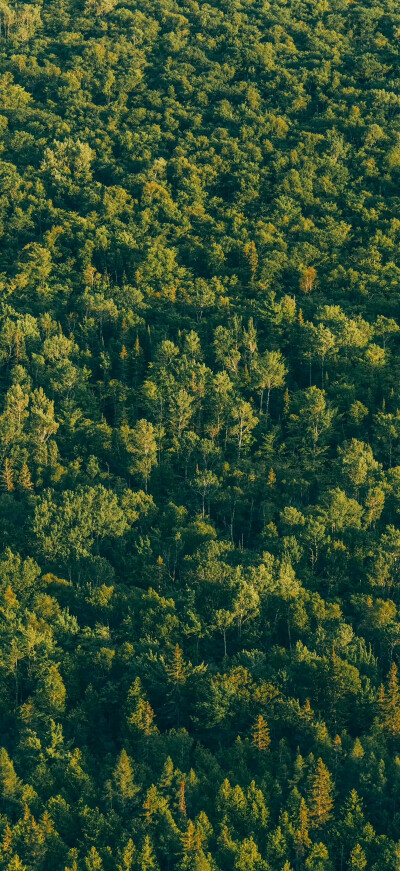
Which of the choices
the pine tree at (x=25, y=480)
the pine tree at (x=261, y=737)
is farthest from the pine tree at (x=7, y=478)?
the pine tree at (x=261, y=737)

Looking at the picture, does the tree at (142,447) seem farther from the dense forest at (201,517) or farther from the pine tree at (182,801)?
the pine tree at (182,801)

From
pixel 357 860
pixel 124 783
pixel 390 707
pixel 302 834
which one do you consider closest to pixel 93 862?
pixel 124 783

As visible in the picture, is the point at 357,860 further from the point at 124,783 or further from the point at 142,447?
the point at 142,447

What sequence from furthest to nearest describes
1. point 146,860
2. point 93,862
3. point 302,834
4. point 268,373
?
1. point 268,373
2. point 302,834
3. point 146,860
4. point 93,862

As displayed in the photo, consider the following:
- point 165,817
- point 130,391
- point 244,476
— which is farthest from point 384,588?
point 130,391

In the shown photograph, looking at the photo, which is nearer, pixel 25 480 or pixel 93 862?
pixel 93 862

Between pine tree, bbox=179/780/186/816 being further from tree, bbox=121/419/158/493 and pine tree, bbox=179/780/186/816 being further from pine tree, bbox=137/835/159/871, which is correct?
tree, bbox=121/419/158/493

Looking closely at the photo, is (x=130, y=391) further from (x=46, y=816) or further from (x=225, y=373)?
(x=46, y=816)

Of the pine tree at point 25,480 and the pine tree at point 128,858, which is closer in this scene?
the pine tree at point 128,858
